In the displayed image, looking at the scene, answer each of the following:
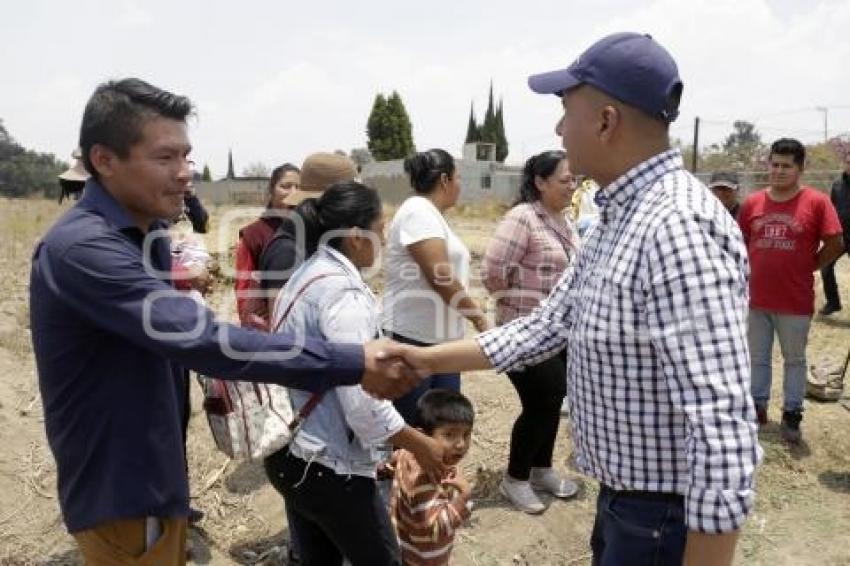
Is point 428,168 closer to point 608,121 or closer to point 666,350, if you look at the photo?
point 608,121

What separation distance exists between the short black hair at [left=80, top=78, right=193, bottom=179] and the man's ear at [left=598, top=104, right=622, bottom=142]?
1.13 m

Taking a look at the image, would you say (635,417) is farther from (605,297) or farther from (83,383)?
(83,383)

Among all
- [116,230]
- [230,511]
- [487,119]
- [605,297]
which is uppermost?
[487,119]

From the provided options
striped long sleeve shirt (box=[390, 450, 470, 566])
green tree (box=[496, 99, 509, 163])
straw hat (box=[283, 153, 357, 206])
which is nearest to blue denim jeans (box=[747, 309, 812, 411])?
striped long sleeve shirt (box=[390, 450, 470, 566])

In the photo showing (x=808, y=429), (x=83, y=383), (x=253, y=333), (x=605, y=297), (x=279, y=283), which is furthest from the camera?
(x=808, y=429)

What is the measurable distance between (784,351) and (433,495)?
129 inches

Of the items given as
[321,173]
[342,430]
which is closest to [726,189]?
[321,173]

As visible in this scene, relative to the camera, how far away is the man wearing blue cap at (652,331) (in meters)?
1.38

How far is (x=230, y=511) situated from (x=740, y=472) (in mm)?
3285

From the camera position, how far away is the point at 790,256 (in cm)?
476

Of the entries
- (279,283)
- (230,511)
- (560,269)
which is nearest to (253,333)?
(279,283)

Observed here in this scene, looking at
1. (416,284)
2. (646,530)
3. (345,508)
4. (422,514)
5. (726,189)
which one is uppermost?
(726,189)

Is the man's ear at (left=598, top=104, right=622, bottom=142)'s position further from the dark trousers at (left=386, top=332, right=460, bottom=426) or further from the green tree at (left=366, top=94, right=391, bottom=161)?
the green tree at (left=366, top=94, right=391, bottom=161)

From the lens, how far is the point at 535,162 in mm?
3814
